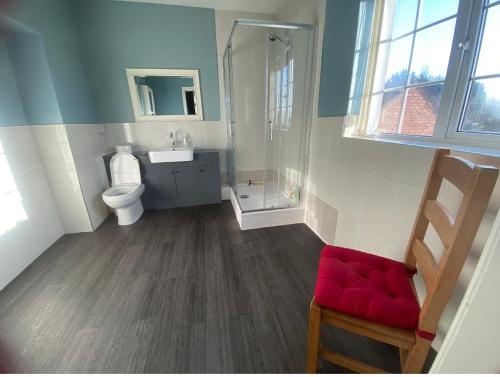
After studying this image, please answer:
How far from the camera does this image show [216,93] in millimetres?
2895

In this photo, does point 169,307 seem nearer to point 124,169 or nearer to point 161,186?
point 161,186

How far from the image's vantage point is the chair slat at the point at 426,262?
731 millimetres

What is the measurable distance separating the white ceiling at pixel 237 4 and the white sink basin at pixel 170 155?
174 centimetres

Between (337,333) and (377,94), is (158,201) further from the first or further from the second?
(377,94)

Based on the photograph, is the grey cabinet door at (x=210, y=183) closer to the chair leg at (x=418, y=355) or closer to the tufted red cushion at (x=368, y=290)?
the tufted red cushion at (x=368, y=290)

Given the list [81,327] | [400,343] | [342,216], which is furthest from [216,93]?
[400,343]

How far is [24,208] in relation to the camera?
5.90 ft

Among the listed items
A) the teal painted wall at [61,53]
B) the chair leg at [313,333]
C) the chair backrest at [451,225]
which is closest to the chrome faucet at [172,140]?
the teal painted wall at [61,53]

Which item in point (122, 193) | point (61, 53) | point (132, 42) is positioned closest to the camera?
point (61, 53)

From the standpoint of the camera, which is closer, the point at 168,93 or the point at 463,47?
the point at 463,47

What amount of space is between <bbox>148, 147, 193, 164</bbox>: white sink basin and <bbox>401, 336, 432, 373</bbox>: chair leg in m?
2.56

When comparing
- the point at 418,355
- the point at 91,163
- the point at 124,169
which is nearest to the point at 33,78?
the point at 91,163

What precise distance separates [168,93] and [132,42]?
671 millimetres

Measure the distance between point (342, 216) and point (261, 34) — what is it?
2.63 m
